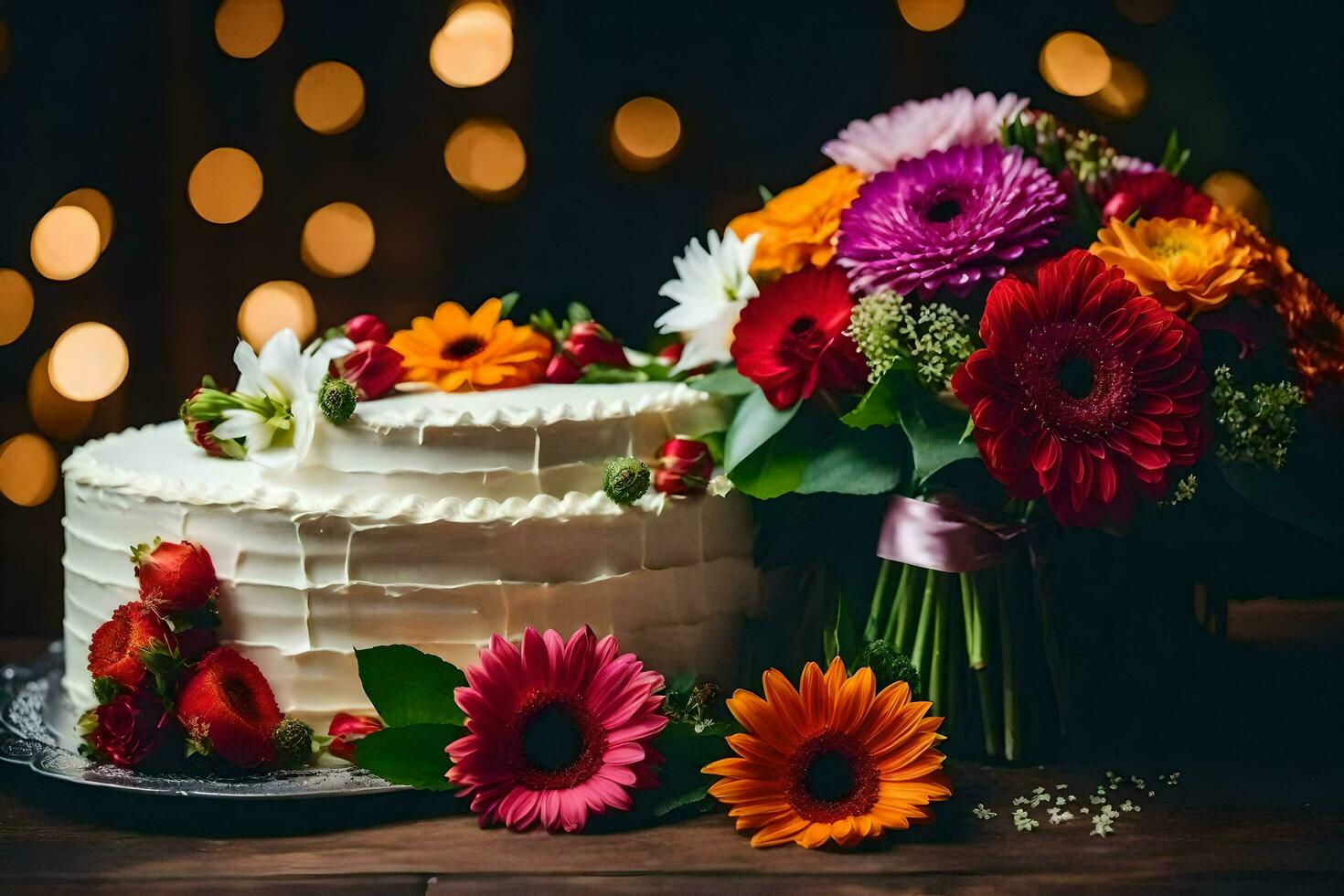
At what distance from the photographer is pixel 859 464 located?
1317 millimetres

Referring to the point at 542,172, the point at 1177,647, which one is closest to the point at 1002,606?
the point at 1177,647

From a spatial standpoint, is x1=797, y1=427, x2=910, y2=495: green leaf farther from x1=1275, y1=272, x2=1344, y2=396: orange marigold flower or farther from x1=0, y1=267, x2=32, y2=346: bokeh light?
x1=0, y1=267, x2=32, y2=346: bokeh light

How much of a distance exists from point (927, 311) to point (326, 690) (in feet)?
2.13

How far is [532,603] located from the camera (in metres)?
1.28

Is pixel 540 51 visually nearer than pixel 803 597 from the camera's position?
No

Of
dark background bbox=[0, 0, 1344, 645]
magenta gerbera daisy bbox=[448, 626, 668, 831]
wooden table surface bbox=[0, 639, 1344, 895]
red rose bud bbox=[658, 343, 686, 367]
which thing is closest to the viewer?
wooden table surface bbox=[0, 639, 1344, 895]

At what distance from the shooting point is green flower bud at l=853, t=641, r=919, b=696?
1255 millimetres

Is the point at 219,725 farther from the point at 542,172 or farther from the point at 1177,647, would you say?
the point at 542,172

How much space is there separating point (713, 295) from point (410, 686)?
0.52 meters

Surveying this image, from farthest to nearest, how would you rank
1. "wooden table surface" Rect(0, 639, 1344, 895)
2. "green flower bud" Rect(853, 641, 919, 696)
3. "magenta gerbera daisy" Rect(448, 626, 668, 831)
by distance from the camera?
1. "green flower bud" Rect(853, 641, 919, 696)
2. "magenta gerbera daisy" Rect(448, 626, 668, 831)
3. "wooden table surface" Rect(0, 639, 1344, 895)

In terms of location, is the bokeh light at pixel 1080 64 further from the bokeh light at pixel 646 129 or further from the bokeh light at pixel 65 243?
the bokeh light at pixel 65 243

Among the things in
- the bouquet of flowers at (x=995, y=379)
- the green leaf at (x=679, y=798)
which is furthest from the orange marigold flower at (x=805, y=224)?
the green leaf at (x=679, y=798)

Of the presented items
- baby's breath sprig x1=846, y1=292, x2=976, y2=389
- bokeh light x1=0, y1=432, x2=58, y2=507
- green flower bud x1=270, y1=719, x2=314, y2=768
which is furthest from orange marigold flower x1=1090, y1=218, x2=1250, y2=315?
bokeh light x1=0, y1=432, x2=58, y2=507

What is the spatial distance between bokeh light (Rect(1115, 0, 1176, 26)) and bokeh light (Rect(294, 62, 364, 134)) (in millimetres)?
1252
